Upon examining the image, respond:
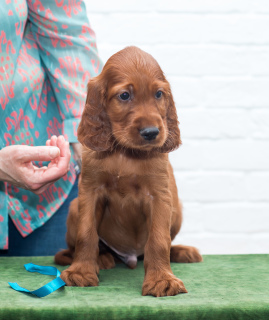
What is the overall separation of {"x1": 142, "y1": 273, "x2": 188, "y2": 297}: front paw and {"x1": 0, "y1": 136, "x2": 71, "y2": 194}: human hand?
462 mm

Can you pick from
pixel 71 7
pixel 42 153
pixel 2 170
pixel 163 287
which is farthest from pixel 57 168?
pixel 71 7

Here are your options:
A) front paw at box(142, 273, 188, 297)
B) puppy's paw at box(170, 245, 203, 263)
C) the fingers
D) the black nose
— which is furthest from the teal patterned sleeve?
Answer: front paw at box(142, 273, 188, 297)

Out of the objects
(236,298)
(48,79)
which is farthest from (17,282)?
(48,79)

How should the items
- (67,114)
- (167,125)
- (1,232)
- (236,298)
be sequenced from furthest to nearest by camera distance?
1. (67,114)
2. (1,232)
3. (167,125)
4. (236,298)

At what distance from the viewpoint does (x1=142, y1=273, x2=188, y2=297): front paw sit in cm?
120

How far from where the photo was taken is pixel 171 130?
56.5 inches

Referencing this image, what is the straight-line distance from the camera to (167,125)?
1431 millimetres

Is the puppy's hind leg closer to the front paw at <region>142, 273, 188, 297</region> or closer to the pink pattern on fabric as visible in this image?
the front paw at <region>142, 273, 188, 297</region>

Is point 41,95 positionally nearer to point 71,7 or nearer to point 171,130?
point 71,7

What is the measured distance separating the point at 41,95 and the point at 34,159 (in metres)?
0.53

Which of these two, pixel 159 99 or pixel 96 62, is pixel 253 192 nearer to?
pixel 96 62

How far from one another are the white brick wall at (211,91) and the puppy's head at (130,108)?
0.87 metres

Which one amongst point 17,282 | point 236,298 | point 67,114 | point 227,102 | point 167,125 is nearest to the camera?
point 236,298

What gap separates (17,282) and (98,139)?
0.43 m
